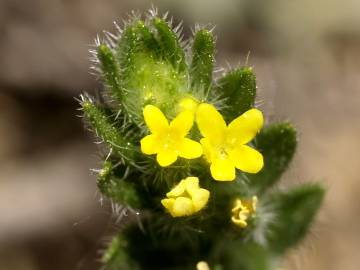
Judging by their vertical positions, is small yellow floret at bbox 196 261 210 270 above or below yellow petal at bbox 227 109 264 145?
below

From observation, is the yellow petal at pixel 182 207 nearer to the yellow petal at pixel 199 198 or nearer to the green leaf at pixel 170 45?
the yellow petal at pixel 199 198

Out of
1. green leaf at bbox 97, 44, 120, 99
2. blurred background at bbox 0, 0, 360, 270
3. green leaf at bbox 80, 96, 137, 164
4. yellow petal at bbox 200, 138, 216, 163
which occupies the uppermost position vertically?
blurred background at bbox 0, 0, 360, 270

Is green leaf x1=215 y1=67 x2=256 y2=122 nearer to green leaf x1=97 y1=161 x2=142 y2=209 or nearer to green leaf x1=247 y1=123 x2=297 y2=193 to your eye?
green leaf x1=247 y1=123 x2=297 y2=193

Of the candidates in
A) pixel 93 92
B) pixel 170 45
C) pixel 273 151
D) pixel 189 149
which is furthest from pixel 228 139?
pixel 93 92

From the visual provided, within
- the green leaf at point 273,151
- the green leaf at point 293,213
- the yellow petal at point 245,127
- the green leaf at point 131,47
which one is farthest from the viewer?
the green leaf at point 293,213

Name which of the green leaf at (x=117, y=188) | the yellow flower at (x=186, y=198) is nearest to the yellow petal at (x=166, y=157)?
the yellow flower at (x=186, y=198)

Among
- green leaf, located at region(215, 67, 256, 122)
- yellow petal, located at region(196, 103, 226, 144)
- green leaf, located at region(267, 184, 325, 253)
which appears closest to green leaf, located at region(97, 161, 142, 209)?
yellow petal, located at region(196, 103, 226, 144)

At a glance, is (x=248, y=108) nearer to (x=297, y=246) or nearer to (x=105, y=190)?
(x=105, y=190)

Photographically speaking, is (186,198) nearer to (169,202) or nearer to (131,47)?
A: (169,202)
